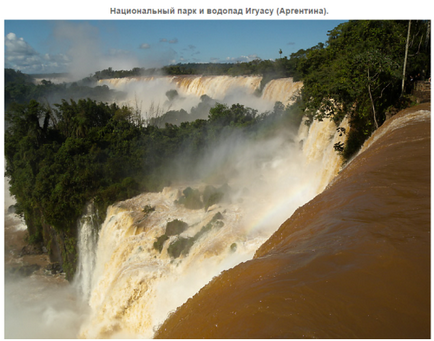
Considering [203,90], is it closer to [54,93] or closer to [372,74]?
[372,74]

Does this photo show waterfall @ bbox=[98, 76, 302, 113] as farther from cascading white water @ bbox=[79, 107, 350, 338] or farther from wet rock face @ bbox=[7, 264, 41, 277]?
wet rock face @ bbox=[7, 264, 41, 277]

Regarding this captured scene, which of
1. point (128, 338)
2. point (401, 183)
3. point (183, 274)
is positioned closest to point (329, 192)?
point (401, 183)

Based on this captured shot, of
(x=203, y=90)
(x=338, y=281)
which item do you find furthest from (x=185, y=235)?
(x=203, y=90)

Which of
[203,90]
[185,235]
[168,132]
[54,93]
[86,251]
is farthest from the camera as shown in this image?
[54,93]

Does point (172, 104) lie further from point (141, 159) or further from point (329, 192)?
point (329, 192)

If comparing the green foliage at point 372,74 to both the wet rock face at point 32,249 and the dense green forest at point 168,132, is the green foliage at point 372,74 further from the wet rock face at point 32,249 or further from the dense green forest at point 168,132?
the wet rock face at point 32,249

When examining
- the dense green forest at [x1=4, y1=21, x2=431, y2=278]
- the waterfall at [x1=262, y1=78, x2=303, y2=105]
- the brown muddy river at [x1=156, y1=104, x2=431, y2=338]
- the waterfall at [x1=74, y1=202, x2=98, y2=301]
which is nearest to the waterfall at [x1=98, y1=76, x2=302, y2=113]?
the waterfall at [x1=262, y1=78, x2=303, y2=105]
